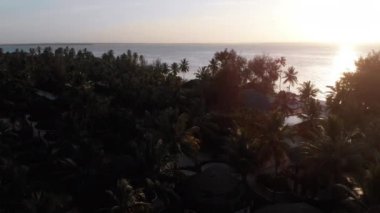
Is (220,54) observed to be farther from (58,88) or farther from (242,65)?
(58,88)

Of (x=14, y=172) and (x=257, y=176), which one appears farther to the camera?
(x=257, y=176)

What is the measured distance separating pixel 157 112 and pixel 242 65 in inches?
2000

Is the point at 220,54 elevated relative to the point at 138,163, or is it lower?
elevated

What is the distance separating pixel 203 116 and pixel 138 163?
18.8m

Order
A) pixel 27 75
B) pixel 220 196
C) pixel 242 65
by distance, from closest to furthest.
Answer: pixel 220 196 → pixel 27 75 → pixel 242 65

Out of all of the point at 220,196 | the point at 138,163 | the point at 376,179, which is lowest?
the point at 220,196

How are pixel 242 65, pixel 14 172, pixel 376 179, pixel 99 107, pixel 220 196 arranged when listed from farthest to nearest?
pixel 242 65
pixel 99 107
pixel 220 196
pixel 14 172
pixel 376 179

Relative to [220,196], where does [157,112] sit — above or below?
above

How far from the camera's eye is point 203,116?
6438cm

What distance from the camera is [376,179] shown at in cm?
3028

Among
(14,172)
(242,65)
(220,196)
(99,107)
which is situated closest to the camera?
(14,172)

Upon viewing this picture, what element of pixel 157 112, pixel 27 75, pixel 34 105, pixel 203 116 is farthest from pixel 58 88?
pixel 203 116

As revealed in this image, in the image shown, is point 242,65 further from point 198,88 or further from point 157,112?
point 157,112

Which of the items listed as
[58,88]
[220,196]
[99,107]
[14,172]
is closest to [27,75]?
[58,88]
